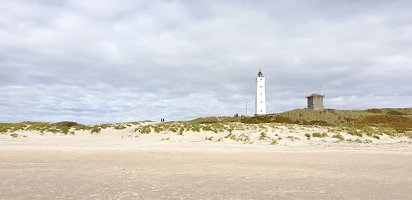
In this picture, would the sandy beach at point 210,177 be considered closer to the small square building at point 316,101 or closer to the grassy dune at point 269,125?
the grassy dune at point 269,125

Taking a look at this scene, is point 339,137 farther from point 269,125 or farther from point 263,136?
point 269,125

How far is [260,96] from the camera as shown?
85.6m

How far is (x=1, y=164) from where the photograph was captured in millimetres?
12859

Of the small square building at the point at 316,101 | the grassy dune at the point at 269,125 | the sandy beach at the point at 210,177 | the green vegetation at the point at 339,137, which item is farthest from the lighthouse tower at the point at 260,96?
the sandy beach at the point at 210,177

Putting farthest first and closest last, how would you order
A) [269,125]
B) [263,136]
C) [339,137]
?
[269,125] < [339,137] < [263,136]

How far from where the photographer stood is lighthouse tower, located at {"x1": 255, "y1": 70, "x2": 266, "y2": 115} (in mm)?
84125

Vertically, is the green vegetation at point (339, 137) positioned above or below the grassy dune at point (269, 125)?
below

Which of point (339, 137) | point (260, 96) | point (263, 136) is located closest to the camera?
point (263, 136)

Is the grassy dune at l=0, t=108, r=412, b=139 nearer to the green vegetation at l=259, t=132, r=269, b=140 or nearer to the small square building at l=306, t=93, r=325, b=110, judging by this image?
the green vegetation at l=259, t=132, r=269, b=140

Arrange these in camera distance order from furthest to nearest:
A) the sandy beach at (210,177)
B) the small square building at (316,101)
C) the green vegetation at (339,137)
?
1. the small square building at (316,101)
2. the green vegetation at (339,137)
3. the sandy beach at (210,177)

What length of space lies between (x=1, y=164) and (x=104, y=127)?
845 inches

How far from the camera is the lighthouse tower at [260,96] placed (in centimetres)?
8412

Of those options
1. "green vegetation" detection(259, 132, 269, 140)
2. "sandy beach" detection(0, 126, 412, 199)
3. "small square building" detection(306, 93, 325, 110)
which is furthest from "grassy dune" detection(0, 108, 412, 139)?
"sandy beach" detection(0, 126, 412, 199)

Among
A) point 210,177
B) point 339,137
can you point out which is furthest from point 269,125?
point 210,177
